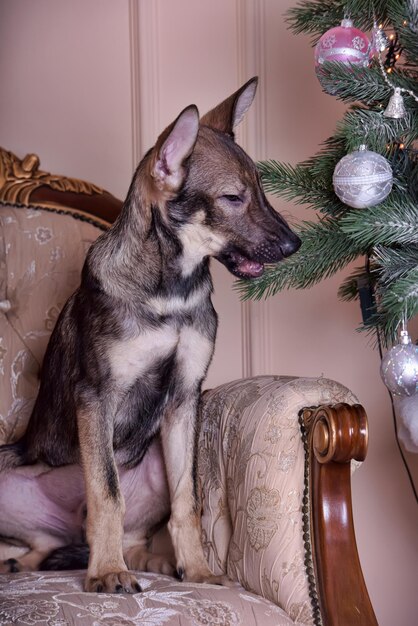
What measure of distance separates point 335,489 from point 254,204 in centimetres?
59

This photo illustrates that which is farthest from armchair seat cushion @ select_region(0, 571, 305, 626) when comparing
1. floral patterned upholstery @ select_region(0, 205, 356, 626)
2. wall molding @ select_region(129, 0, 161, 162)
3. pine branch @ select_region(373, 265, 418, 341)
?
wall molding @ select_region(129, 0, 161, 162)

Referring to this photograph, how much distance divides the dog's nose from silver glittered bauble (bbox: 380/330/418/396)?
0.28 m

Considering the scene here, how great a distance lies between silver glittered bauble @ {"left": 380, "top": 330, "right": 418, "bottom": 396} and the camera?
5.72 feet

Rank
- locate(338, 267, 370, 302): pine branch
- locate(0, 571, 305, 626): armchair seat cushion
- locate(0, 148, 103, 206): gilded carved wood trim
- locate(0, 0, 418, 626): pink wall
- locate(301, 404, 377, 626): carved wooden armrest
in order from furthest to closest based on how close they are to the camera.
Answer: locate(0, 0, 418, 626): pink wall, locate(0, 148, 103, 206): gilded carved wood trim, locate(338, 267, 370, 302): pine branch, locate(301, 404, 377, 626): carved wooden armrest, locate(0, 571, 305, 626): armchair seat cushion

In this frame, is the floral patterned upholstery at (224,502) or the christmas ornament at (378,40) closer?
the floral patterned upholstery at (224,502)

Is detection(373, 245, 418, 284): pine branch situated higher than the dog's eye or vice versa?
the dog's eye

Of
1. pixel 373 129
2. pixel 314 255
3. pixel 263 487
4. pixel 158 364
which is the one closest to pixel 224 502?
pixel 263 487

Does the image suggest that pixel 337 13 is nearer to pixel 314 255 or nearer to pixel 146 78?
pixel 314 255

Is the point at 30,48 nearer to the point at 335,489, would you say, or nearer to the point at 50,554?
the point at 50,554

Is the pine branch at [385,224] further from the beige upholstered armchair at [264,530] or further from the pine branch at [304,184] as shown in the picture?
the beige upholstered armchair at [264,530]

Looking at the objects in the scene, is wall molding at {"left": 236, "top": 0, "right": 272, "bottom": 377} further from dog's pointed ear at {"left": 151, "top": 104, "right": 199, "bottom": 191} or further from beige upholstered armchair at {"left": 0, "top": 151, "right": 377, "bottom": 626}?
dog's pointed ear at {"left": 151, "top": 104, "right": 199, "bottom": 191}

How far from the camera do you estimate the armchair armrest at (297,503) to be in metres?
1.62

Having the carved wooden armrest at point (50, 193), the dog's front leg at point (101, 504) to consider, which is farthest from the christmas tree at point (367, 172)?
the carved wooden armrest at point (50, 193)

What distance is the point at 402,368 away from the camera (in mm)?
1744
